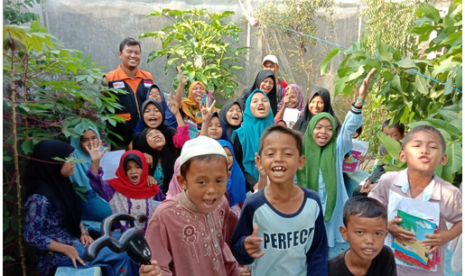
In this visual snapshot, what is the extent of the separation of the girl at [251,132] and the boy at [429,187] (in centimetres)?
183

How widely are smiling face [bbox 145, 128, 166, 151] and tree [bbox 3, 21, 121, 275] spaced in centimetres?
42

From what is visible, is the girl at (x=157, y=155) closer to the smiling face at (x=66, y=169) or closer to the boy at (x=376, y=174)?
the smiling face at (x=66, y=169)

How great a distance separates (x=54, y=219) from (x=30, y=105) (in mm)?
799

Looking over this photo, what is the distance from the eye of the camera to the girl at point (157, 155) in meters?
3.71

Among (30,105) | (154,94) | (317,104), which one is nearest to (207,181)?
(30,105)

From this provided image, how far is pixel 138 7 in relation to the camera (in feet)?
25.1

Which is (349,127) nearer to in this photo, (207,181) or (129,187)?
(129,187)

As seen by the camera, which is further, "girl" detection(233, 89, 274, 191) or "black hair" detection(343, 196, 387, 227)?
"girl" detection(233, 89, 274, 191)

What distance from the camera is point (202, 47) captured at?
23.8ft

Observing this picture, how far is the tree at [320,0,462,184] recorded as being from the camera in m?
2.50

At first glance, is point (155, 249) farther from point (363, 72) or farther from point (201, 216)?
point (363, 72)

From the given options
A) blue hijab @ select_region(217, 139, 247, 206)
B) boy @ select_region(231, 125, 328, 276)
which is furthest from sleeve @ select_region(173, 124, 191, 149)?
boy @ select_region(231, 125, 328, 276)

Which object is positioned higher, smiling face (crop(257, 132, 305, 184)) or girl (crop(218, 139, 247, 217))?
smiling face (crop(257, 132, 305, 184))

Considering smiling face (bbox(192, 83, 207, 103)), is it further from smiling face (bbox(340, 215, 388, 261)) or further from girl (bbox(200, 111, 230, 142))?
smiling face (bbox(340, 215, 388, 261))
